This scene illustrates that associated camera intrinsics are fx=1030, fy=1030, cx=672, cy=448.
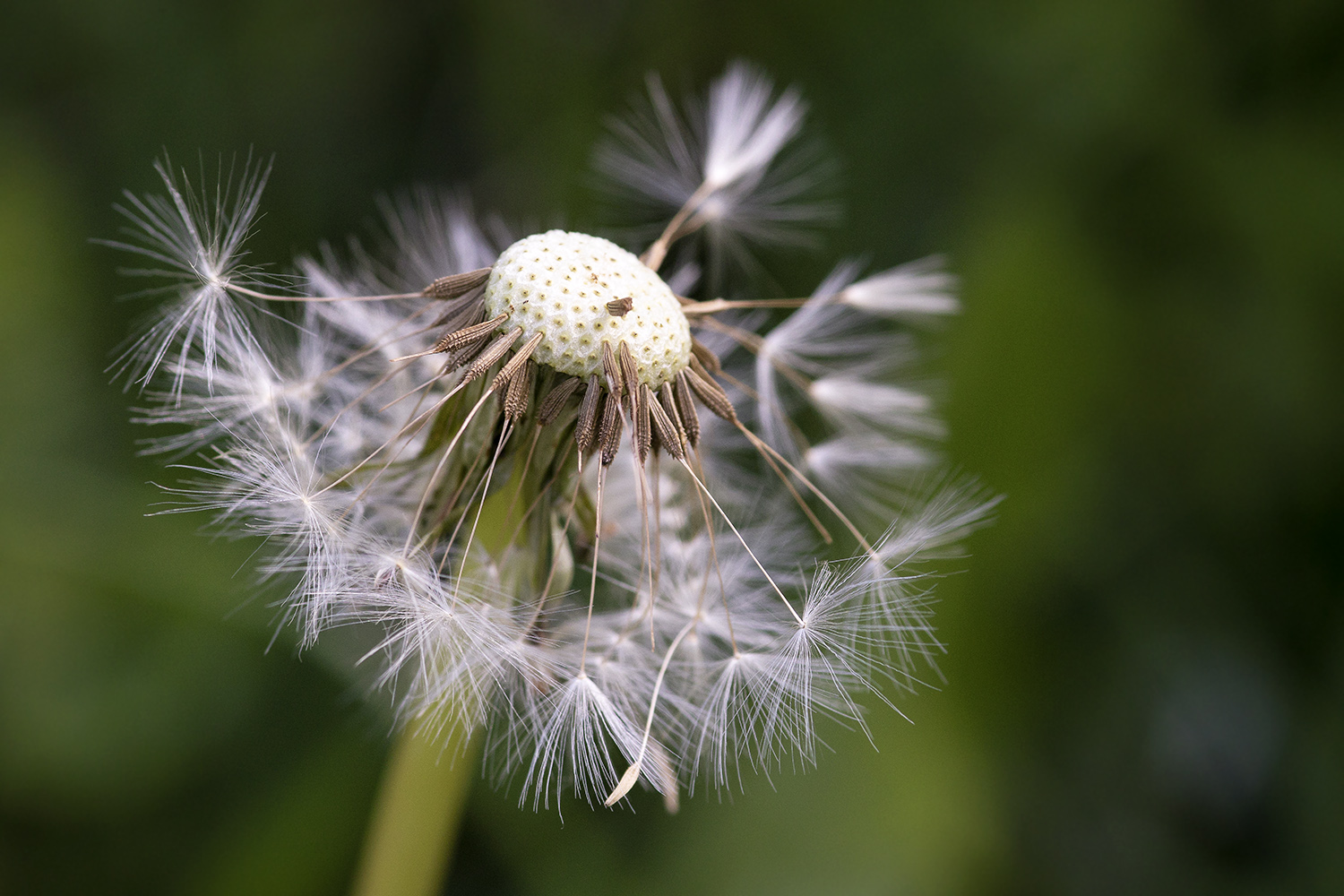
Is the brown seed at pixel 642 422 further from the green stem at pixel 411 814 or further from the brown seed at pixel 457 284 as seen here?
the green stem at pixel 411 814

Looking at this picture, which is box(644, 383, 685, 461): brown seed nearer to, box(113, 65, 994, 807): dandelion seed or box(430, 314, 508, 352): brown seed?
box(113, 65, 994, 807): dandelion seed

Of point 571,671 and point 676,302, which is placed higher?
point 676,302

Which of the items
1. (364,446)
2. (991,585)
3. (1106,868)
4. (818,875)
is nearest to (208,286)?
(364,446)

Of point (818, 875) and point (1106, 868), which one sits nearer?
point (818, 875)

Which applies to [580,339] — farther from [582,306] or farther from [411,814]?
[411,814]

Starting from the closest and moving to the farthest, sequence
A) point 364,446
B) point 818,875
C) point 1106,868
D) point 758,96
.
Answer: point 364,446
point 758,96
point 818,875
point 1106,868

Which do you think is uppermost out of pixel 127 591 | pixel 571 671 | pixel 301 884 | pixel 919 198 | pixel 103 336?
pixel 919 198

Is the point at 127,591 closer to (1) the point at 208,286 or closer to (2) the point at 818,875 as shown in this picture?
(1) the point at 208,286
